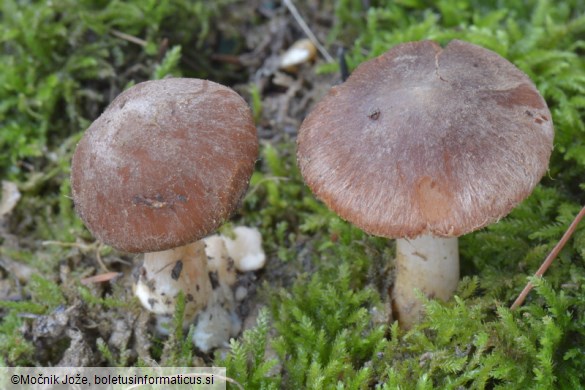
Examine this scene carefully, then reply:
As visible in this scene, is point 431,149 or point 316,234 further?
point 316,234

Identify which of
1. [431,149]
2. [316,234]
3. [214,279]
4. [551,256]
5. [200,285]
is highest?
[431,149]

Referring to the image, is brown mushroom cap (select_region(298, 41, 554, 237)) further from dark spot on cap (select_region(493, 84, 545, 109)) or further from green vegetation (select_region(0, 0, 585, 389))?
green vegetation (select_region(0, 0, 585, 389))

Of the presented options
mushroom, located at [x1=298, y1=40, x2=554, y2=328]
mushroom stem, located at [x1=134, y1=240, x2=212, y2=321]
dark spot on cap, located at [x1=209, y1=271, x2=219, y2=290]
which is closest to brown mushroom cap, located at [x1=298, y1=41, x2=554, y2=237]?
mushroom, located at [x1=298, y1=40, x2=554, y2=328]

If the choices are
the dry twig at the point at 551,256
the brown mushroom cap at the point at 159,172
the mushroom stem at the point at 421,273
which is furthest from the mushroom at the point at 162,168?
the dry twig at the point at 551,256

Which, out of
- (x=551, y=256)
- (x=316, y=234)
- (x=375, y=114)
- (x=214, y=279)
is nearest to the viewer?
(x=375, y=114)

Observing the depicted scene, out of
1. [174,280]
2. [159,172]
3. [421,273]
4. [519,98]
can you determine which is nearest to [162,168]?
[159,172]

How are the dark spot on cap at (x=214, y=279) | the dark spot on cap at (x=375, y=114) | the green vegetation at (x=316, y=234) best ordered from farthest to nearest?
1. the dark spot on cap at (x=214, y=279)
2. the green vegetation at (x=316, y=234)
3. the dark spot on cap at (x=375, y=114)

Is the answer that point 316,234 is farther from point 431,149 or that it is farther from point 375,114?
point 431,149

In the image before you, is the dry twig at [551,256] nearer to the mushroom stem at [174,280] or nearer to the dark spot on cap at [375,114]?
the dark spot on cap at [375,114]
